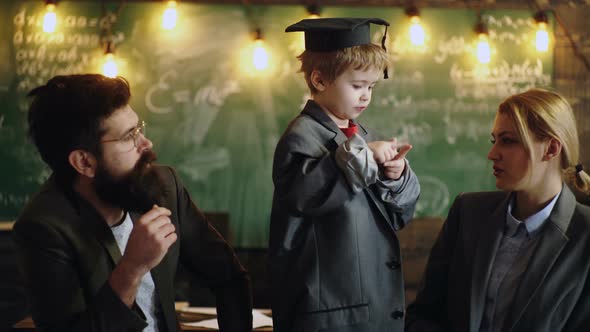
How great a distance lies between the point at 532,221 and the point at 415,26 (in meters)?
3.34

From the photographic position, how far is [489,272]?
6.73 feet

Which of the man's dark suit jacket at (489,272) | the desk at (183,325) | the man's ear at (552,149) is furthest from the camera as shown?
the desk at (183,325)

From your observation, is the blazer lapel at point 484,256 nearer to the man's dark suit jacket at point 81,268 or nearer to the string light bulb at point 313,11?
the man's dark suit jacket at point 81,268

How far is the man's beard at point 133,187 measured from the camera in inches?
79.5

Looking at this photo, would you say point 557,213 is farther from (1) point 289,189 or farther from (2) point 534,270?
(1) point 289,189

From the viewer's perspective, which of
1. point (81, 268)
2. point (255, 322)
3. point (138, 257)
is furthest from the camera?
point (255, 322)

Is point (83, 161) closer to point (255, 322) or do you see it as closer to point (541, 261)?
point (255, 322)

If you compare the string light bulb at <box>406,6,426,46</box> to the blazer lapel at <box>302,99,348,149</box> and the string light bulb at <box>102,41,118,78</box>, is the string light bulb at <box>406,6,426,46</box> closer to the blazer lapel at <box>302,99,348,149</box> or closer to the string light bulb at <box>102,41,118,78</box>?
the string light bulb at <box>102,41,118,78</box>

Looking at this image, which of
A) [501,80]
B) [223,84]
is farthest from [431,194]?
[223,84]

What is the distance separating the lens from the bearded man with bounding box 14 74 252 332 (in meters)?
1.86

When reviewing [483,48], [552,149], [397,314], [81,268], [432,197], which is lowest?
[432,197]

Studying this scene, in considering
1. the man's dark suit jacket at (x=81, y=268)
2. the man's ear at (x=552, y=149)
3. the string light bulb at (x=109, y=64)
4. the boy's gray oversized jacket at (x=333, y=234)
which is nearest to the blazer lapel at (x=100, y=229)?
the man's dark suit jacket at (x=81, y=268)

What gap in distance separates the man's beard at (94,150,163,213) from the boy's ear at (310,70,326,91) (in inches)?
20.9

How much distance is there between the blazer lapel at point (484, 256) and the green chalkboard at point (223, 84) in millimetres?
3208
